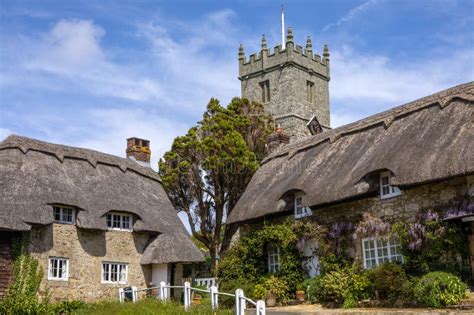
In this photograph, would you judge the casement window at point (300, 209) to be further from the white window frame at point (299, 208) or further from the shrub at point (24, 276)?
the shrub at point (24, 276)

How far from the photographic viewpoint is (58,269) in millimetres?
21609

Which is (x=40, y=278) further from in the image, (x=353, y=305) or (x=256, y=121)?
(x=256, y=121)

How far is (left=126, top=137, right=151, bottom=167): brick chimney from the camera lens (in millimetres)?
28953

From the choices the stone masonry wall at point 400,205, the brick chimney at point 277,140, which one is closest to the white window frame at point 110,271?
the stone masonry wall at point 400,205

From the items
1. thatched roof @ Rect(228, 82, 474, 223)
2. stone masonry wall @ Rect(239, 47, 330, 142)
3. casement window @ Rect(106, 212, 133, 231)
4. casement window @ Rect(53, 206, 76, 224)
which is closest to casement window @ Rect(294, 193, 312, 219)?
thatched roof @ Rect(228, 82, 474, 223)

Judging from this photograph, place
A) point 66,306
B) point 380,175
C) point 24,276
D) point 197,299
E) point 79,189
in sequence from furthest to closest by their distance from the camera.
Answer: point 79,189
point 197,299
point 24,276
point 66,306
point 380,175

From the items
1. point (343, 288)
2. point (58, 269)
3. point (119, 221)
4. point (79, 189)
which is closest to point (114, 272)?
point (119, 221)

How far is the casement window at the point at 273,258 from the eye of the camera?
71.0 feet

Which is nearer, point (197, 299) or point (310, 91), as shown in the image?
point (197, 299)

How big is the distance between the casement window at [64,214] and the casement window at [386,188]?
11606mm

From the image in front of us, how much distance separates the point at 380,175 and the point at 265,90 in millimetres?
30491

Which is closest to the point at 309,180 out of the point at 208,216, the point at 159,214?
the point at 159,214

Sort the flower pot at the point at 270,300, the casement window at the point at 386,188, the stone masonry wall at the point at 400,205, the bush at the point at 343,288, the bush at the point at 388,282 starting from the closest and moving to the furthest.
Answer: the bush at the point at 388,282
the stone masonry wall at the point at 400,205
the bush at the point at 343,288
the casement window at the point at 386,188
the flower pot at the point at 270,300

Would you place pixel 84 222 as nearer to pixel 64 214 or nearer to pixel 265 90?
pixel 64 214
